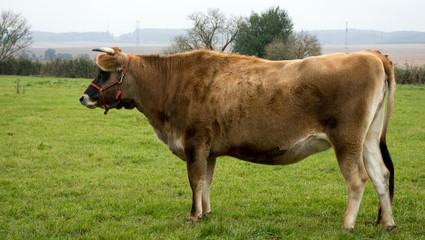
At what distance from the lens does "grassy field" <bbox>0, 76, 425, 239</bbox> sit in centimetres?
560

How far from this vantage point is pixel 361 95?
5.22 meters

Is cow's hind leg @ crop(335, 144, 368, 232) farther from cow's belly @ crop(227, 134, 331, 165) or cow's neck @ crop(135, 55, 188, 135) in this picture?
cow's neck @ crop(135, 55, 188, 135)

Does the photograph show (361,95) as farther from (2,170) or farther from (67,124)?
(67,124)

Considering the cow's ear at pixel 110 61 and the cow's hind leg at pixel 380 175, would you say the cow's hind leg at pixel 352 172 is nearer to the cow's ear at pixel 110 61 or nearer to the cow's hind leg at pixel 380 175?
the cow's hind leg at pixel 380 175

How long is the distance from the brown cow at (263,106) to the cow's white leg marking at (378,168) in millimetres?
13

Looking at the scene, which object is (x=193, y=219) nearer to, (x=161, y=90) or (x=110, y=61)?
(x=161, y=90)

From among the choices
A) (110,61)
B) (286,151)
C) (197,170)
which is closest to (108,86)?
(110,61)

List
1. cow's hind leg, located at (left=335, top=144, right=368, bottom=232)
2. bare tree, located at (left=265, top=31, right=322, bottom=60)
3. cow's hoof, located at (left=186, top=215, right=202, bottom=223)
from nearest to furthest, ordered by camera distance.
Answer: cow's hind leg, located at (left=335, top=144, right=368, bottom=232) < cow's hoof, located at (left=186, top=215, right=202, bottom=223) < bare tree, located at (left=265, top=31, right=322, bottom=60)

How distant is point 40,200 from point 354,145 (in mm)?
5129

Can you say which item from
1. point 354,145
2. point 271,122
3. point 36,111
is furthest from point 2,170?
point 36,111

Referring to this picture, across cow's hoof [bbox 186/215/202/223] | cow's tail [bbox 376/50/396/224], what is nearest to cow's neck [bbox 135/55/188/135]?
cow's hoof [bbox 186/215/202/223]

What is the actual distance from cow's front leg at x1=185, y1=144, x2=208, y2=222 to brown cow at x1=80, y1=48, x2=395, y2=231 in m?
0.01

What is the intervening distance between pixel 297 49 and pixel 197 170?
4359 cm

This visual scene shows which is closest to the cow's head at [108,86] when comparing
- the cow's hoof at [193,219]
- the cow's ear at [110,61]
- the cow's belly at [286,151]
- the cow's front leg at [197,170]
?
the cow's ear at [110,61]
